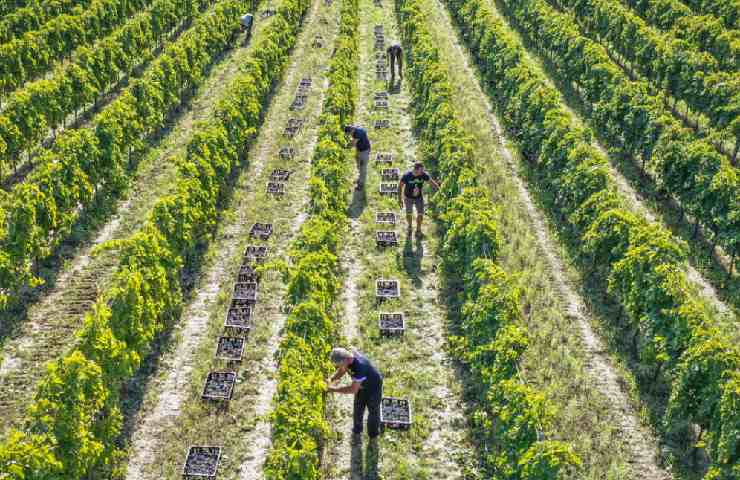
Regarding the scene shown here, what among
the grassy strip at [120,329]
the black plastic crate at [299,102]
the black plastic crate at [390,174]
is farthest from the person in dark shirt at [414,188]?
the black plastic crate at [299,102]

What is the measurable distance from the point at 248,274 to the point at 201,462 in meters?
5.45

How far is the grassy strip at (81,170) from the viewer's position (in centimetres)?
1458

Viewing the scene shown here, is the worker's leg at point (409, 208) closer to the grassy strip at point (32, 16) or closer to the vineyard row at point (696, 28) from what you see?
the vineyard row at point (696, 28)

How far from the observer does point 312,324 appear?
12008 mm

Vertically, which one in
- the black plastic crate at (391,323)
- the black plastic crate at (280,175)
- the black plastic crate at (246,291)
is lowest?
the black plastic crate at (246,291)

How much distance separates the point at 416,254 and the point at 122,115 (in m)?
9.59

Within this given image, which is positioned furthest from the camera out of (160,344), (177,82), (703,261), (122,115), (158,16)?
(158,16)

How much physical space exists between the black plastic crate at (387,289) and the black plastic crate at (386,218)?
2.68 meters

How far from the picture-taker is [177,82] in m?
24.5

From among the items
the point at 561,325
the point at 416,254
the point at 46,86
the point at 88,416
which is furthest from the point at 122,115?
the point at 561,325

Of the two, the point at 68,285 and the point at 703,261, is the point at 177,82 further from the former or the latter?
the point at 703,261

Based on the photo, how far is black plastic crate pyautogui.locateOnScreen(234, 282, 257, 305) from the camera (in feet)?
49.1

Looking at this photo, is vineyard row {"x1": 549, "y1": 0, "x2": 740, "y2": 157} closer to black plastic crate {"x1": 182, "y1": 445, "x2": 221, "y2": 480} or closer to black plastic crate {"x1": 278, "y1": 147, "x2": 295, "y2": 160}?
black plastic crate {"x1": 278, "y1": 147, "x2": 295, "y2": 160}

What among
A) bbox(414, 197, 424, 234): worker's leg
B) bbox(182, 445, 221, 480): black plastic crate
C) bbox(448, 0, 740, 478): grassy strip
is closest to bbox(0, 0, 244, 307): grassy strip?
bbox(182, 445, 221, 480): black plastic crate
